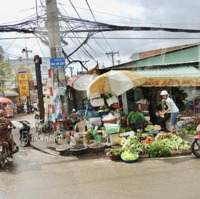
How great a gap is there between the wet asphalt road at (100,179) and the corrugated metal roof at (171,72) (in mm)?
4648

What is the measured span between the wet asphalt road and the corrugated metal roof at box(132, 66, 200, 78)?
465 cm

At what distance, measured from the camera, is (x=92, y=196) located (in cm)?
446

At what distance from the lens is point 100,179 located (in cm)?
545

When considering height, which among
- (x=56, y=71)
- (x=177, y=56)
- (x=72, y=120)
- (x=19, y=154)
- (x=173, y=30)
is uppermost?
(x=173, y=30)

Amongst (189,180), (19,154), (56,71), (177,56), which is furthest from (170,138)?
(177,56)

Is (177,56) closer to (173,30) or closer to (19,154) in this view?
(173,30)

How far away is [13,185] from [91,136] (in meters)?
4.63

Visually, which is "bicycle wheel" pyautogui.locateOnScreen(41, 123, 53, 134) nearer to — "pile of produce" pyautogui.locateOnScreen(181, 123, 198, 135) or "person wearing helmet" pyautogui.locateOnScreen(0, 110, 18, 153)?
"person wearing helmet" pyautogui.locateOnScreen(0, 110, 18, 153)

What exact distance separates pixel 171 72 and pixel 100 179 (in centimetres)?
728

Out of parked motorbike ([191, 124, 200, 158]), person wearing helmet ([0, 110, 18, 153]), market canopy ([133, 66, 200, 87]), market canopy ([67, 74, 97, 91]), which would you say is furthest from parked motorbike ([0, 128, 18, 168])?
market canopy ([67, 74, 97, 91])

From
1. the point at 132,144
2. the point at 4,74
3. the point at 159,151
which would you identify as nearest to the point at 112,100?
the point at 132,144

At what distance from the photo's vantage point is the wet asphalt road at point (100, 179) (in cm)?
453

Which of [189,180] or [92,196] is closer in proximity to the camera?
[92,196]

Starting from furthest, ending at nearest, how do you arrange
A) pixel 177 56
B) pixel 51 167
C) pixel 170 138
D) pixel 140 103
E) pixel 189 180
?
1. pixel 177 56
2. pixel 140 103
3. pixel 170 138
4. pixel 51 167
5. pixel 189 180
